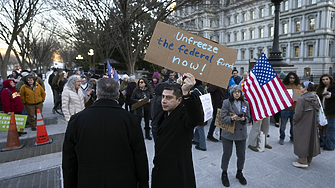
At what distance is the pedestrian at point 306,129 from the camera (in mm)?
4312

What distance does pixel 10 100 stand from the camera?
636 cm

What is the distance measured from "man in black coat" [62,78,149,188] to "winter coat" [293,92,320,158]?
381cm

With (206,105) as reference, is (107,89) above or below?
above

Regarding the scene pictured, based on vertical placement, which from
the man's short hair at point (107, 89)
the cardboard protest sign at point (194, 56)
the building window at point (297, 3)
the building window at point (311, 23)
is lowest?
the man's short hair at point (107, 89)

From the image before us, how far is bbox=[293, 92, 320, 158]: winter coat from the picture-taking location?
14.1ft

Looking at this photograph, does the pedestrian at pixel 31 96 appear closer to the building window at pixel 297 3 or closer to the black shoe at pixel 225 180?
the black shoe at pixel 225 180

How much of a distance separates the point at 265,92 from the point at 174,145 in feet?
10.3

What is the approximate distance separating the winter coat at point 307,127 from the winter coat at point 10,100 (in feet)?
25.6

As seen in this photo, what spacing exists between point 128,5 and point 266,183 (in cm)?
981

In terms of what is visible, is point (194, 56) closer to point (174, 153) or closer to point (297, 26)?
point (174, 153)

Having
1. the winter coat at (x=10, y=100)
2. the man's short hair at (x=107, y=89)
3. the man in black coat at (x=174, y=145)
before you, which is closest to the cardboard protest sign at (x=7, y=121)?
the winter coat at (x=10, y=100)

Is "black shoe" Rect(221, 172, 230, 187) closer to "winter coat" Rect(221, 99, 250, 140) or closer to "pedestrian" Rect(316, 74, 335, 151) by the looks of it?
"winter coat" Rect(221, 99, 250, 140)

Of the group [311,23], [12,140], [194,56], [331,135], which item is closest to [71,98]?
[12,140]

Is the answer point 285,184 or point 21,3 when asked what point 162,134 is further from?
point 21,3
